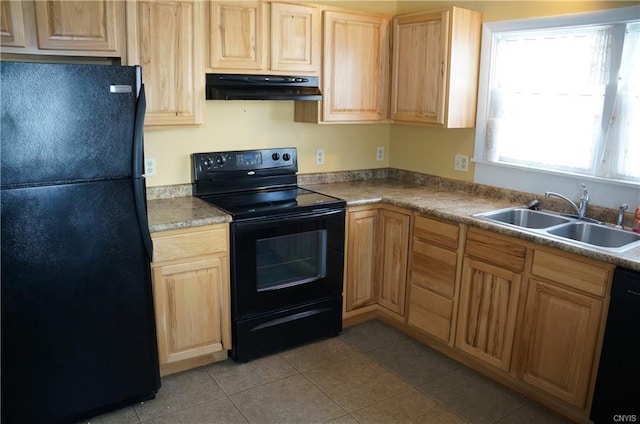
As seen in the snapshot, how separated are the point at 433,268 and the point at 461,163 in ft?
2.89

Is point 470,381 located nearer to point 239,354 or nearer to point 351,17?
point 239,354

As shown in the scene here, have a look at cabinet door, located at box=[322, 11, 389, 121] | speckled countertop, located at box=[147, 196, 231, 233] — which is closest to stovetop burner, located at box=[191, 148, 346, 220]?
speckled countertop, located at box=[147, 196, 231, 233]

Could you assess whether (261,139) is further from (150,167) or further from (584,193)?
(584,193)

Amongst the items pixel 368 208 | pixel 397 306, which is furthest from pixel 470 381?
pixel 368 208

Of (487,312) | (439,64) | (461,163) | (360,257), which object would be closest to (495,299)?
(487,312)

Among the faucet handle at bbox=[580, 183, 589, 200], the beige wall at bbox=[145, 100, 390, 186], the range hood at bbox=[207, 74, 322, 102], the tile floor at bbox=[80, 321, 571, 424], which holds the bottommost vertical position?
the tile floor at bbox=[80, 321, 571, 424]

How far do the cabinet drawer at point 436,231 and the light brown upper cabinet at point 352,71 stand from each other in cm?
90

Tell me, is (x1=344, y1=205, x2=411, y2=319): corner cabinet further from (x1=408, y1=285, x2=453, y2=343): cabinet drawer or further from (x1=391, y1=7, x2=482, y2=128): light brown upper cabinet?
(x1=391, y1=7, x2=482, y2=128): light brown upper cabinet

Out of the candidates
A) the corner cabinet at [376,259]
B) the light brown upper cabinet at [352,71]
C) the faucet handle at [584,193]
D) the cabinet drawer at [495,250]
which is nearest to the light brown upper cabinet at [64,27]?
the light brown upper cabinet at [352,71]

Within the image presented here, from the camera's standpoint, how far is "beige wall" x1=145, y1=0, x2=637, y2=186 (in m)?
3.18

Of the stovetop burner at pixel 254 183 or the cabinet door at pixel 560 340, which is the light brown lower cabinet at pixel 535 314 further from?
the stovetop burner at pixel 254 183

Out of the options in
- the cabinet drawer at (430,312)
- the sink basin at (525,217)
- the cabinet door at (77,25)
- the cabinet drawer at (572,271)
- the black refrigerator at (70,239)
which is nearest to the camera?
the black refrigerator at (70,239)

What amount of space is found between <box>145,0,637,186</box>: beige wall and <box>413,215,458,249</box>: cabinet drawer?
0.66m

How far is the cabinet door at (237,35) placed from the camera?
2.96 metres
